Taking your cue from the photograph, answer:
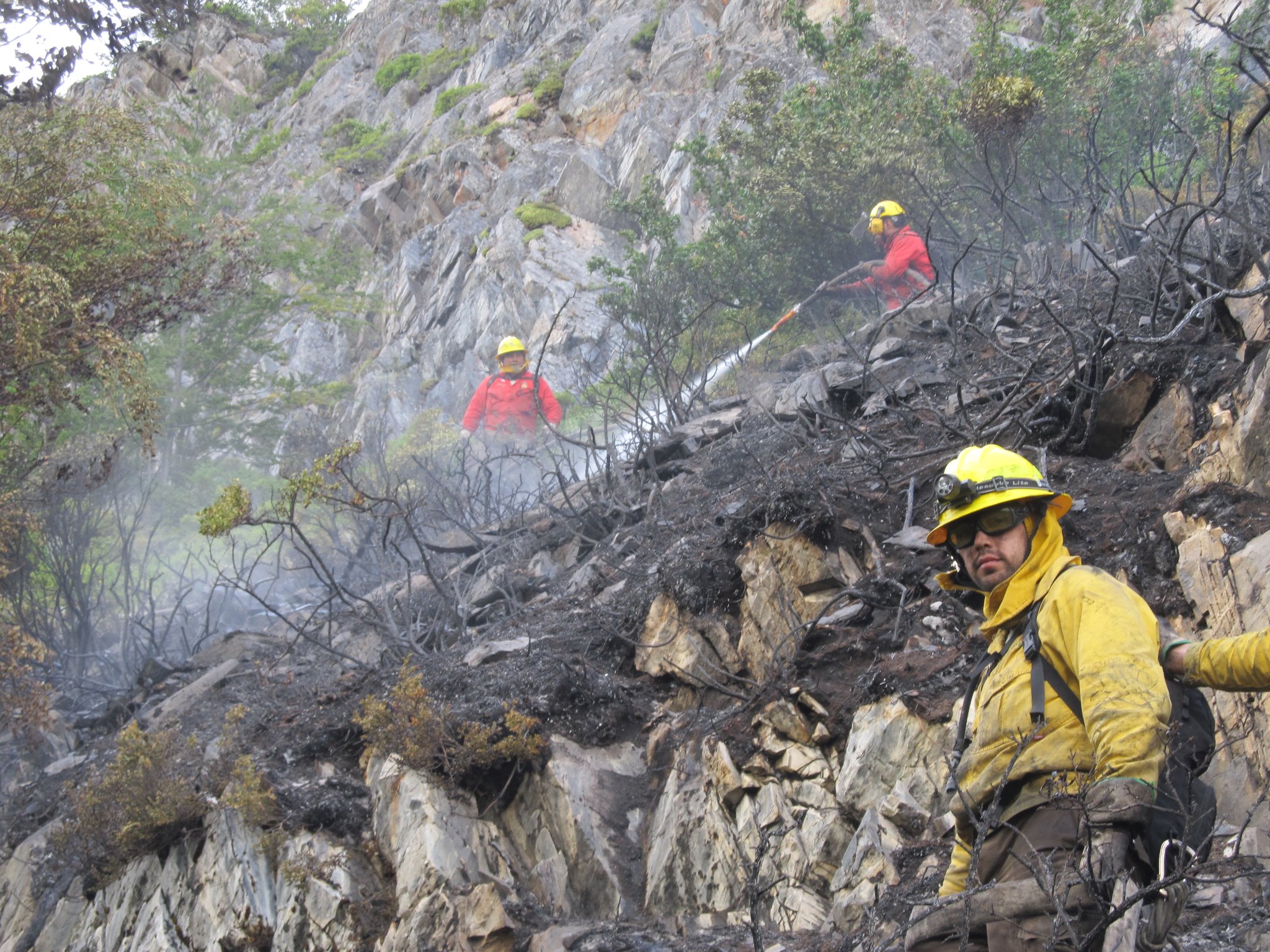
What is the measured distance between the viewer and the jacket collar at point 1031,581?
106 inches

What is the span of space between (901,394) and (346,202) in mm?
24389

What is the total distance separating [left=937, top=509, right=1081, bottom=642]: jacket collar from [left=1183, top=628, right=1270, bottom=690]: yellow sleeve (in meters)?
0.39

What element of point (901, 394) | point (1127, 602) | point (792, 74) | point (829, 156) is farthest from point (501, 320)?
point (1127, 602)

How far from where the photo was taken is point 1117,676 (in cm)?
229

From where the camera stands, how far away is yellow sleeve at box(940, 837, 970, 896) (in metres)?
2.73

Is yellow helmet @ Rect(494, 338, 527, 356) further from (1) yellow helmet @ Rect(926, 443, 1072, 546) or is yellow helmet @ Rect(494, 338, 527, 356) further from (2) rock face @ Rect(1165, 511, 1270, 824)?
(1) yellow helmet @ Rect(926, 443, 1072, 546)

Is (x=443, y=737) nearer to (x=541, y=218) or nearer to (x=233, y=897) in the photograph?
(x=233, y=897)

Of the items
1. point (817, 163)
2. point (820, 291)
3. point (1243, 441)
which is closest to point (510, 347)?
point (820, 291)

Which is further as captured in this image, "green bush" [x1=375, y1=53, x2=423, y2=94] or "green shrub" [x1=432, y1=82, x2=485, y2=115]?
"green bush" [x1=375, y1=53, x2=423, y2=94]

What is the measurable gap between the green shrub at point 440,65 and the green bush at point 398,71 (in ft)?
1.32

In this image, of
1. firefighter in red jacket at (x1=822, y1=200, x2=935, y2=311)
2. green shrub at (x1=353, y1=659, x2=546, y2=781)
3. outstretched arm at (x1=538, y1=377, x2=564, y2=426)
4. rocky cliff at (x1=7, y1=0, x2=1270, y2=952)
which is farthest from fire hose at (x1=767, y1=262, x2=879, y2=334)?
green shrub at (x1=353, y1=659, x2=546, y2=781)

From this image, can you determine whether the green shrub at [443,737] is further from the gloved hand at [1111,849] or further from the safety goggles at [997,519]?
the gloved hand at [1111,849]

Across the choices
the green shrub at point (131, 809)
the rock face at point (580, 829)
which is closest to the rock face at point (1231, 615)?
the rock face at point (580, 829)

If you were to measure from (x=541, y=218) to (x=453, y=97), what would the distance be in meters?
9.22
